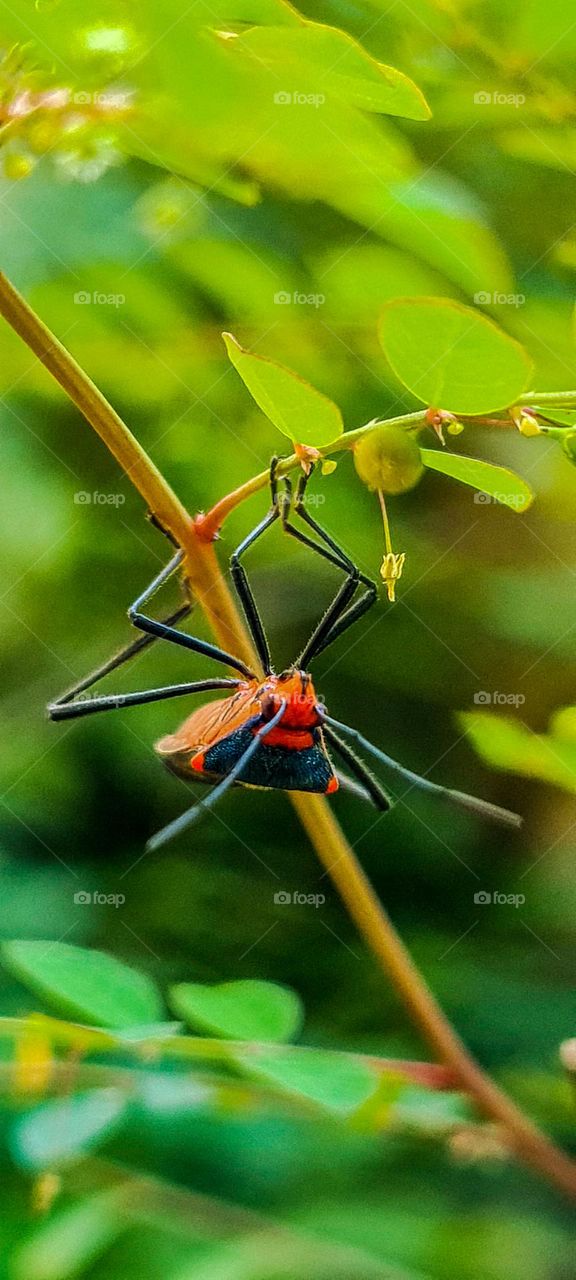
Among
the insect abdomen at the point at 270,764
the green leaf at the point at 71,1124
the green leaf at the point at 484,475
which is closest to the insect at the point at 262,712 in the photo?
the insect abdomen at the point at 270,764

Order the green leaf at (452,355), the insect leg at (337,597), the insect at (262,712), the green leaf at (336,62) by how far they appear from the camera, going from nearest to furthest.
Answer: the green leaf at (452,355) → the green leaf at (336,62) → the insect at (262,712) → the insect leg at (337,597)

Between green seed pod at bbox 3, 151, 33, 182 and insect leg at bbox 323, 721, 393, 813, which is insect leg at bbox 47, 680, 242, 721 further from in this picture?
green seed pod at bbox 3, 151, 33, 182

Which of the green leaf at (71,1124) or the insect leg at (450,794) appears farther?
the insect leg at (450,794)

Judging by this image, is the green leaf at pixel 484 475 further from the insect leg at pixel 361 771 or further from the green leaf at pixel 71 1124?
the green leaf at pixel 71 1124

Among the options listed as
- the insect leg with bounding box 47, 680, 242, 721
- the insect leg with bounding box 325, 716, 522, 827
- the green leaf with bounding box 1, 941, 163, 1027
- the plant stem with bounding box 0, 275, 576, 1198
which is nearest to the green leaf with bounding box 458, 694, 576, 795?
the insect leg with bounding box 325, 716, 522, 827

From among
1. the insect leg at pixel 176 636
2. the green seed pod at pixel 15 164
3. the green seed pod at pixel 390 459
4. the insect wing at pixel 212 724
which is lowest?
the insect wing at pixel 212 724

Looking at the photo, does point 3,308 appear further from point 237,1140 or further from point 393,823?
point 237,1140
